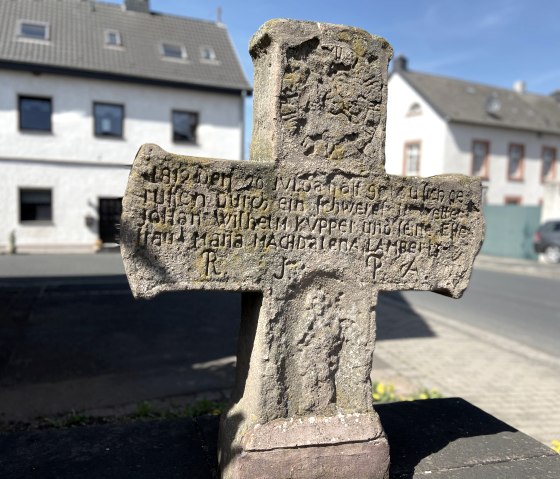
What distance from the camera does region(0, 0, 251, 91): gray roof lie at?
17906 millimetres

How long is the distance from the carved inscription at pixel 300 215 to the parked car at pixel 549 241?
18481 millimetres

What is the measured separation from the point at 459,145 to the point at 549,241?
25.9 ft

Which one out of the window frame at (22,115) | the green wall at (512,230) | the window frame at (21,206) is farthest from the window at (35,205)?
the green wall at (512,230)

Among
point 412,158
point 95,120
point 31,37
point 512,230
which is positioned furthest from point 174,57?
point 512,230

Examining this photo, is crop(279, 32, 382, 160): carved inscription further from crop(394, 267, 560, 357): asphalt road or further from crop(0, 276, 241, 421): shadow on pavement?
crop(394, 267, 560, 357): asphalt road

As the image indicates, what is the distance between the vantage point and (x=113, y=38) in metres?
20.0

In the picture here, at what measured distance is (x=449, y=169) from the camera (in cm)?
2445

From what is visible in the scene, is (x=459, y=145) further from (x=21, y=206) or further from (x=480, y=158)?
(x=21, y=206)

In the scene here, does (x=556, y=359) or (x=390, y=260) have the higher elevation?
(x=390, y=260)

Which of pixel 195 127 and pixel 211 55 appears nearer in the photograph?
pixel 195 127

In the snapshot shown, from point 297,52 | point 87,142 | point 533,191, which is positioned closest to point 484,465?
point 297,52

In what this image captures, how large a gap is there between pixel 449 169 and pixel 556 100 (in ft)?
44.3

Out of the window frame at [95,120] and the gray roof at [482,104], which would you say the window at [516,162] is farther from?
the window frame at [95,120]

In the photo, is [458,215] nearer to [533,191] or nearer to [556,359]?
[556,359]
